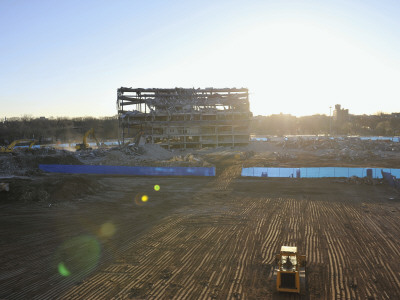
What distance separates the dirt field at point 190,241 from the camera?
354 inches

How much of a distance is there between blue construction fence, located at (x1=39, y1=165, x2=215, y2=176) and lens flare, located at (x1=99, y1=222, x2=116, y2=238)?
14.2 metres

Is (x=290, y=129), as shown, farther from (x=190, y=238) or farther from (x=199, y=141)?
(x=190, y=238)

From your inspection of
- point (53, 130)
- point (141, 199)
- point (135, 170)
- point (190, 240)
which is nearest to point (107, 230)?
point (190, 240)

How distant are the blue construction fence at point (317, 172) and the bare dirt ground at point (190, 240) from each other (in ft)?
10.2

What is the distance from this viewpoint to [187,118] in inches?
2372

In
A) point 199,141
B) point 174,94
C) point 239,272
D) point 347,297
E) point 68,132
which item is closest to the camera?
point 347,297

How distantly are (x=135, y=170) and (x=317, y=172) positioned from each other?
16510 mm

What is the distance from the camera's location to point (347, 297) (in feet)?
27.5

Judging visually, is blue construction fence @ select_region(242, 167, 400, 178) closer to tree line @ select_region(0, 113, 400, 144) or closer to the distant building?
tree line @ select_region(0, 113, 400, 144)

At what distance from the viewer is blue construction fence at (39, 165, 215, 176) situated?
29156 mm

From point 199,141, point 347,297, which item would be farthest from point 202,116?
point 347,297

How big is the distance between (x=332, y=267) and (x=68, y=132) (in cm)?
10170

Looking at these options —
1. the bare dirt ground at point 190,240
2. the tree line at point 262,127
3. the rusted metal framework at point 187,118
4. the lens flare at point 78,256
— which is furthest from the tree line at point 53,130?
the lens flare at point 78,256

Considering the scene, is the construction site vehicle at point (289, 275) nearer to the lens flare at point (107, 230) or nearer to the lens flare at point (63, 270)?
the lens flare at point (63, 270)
